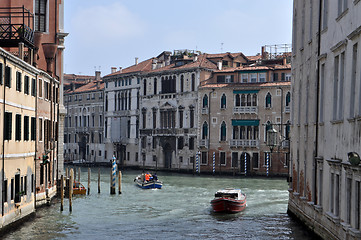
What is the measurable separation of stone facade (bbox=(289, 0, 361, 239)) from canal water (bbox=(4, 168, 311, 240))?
6.55 feet

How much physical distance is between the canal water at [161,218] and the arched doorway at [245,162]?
1210 cm

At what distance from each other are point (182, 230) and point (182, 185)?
19849mm

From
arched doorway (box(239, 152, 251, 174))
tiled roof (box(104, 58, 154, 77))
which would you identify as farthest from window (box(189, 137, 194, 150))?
tiled roof (box(104, 58, 154, 77))

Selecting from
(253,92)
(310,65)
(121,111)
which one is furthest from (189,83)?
(310,65)

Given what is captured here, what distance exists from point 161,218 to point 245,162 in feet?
84.6

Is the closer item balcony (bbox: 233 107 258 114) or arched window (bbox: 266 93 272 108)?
arched window (bbox: 266 93 272 108)

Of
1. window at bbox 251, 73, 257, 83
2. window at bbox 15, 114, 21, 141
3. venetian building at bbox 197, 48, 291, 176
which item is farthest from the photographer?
window at bbox 251, 73, 257, 83

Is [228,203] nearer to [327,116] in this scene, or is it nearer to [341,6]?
[327,116]

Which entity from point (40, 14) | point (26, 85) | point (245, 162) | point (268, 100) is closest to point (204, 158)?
point (245, 162)

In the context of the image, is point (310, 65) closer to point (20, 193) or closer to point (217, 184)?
point (20, 193)

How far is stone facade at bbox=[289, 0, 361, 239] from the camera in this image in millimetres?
13320

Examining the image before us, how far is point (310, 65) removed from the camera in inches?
749

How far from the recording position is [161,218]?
85.3ft

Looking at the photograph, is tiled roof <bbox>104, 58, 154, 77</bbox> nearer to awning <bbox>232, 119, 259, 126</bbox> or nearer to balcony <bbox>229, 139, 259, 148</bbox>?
awning <bbox>232, 119, 259, 126</bbox>
